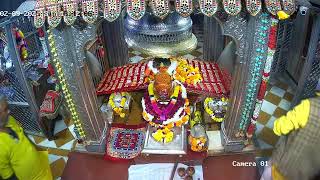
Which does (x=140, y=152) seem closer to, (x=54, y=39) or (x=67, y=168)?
(x=67, y=168)

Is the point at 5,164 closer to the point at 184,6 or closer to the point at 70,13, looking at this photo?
the point at 70,13

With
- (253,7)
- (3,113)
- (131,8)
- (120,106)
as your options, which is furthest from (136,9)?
(120,106)

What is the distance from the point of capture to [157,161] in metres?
4.57

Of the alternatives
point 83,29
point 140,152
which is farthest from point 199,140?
point 83,29

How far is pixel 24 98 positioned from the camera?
489cm

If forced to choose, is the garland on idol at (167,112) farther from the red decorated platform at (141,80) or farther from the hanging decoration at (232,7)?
the hanging decoration at (232,7)

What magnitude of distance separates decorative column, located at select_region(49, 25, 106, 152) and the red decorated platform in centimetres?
81

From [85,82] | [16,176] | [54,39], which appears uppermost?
[54,39]

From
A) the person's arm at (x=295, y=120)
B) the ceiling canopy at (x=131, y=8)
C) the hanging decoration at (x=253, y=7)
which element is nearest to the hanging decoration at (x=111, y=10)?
the ceiling canopy at (x=131, y=8)

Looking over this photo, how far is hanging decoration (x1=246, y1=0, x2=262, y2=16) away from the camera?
3.16 meters

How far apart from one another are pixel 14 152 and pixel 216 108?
294 cm

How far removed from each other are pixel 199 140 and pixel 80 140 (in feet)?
5.62

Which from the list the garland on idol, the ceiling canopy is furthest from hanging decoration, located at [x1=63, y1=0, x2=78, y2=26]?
the garland on idol

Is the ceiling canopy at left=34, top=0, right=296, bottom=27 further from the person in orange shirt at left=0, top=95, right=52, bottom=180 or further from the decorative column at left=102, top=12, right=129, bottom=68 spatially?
the decorative column at left=102, top=12, right=129, bottom=68
